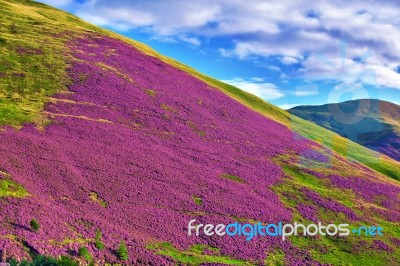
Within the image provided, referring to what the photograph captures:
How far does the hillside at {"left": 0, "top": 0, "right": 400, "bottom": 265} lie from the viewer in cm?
3045

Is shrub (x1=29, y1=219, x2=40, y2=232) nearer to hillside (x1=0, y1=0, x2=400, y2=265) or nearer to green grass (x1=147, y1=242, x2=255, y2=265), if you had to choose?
hillside (x1=0, y1=0, x2=400, y2=265)

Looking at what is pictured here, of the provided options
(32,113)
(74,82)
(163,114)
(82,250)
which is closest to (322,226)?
(82,250)

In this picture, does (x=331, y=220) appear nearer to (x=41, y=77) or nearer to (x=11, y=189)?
(x=11, y=189)

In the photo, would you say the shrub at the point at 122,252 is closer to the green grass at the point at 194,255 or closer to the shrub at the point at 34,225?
the green grass at the point at 194,255

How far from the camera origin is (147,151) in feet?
153

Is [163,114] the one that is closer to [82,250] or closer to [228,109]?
[228,109]

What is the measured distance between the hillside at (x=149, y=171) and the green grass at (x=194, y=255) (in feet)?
0.42

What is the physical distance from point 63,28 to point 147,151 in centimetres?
5068

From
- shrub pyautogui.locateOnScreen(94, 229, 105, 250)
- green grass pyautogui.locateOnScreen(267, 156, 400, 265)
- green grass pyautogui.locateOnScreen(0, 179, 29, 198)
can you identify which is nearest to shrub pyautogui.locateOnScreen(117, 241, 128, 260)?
shrub pyautogui.locateOnScreen(94, 229, 105, 250)

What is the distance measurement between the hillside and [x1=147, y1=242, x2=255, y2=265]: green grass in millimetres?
127

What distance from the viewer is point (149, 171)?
42219mm

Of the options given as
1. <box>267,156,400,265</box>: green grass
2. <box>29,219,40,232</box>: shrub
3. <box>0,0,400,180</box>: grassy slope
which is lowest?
<box>29,219,40,232</box>: shrub

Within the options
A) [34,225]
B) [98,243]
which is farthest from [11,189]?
[98,243]

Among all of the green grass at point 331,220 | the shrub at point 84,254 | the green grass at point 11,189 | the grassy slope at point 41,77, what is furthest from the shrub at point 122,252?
the grassy slope at point 41,77
